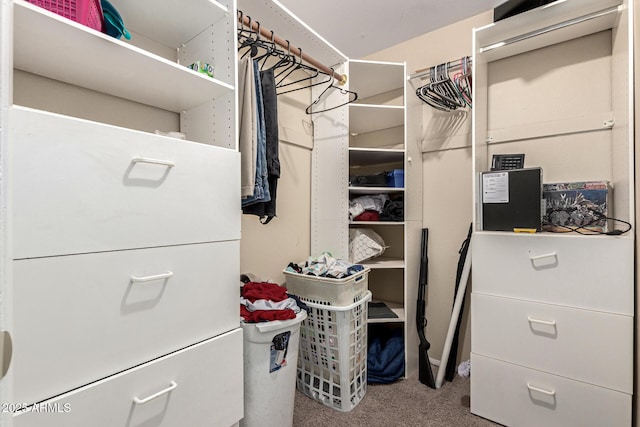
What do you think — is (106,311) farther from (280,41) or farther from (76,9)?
(280,41)

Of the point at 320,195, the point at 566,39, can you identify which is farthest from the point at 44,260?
Answer: the point at 566,39

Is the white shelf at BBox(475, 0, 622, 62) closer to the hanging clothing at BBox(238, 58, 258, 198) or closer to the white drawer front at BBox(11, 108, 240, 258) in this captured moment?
the hanging clothing at BBox(238, 58, 258, 198)

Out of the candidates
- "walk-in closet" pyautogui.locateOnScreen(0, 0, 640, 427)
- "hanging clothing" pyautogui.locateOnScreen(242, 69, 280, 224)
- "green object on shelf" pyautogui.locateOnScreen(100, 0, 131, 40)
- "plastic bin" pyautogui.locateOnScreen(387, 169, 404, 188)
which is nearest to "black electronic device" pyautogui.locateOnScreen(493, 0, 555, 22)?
"walk-in closet" pyautogui.locateOnScreen(0, 0, 640, 427)

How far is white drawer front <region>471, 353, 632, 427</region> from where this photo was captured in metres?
1.33

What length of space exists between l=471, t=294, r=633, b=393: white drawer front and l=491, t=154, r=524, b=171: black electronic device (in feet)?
2.31

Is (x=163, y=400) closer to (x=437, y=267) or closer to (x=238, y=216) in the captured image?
(x=238, y=216)

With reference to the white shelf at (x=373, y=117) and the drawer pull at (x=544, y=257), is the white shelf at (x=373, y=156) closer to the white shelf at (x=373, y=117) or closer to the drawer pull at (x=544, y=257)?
the white shelf at (x=373, y=117)

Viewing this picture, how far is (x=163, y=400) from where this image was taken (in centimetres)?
97

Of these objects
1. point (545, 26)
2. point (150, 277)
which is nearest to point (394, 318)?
point (150, 277)

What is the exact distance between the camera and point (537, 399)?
149cm

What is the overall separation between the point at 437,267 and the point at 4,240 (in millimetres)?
2242

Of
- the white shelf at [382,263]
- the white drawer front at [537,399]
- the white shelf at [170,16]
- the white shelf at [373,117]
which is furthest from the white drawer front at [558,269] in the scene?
the white shelf at [170,16]

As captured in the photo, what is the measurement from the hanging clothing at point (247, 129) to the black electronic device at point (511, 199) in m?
1.20

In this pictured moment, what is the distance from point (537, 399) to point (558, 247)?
2.42 feet
